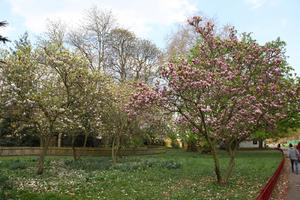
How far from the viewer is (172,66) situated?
28.9 feet

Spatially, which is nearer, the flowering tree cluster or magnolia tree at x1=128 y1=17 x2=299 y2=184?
magnolia tree at x1=128 y1=17 x2=299 y2=184

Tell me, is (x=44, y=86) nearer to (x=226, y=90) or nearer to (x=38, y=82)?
(x=38, y=82)

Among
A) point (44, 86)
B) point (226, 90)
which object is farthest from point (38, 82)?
point (226, 90)

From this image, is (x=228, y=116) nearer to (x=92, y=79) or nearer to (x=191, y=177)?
(x=191, y=177)

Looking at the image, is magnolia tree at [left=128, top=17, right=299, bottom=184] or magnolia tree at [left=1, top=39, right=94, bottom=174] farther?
magnolia tree at [left=1, top=39, right=94, bottom=174]

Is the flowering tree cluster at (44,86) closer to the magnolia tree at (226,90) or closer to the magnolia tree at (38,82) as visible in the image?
the magnolia tree at (38,82)

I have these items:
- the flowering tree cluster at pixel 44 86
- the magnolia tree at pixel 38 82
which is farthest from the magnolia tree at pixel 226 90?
the magnolia tree at pixel 38 82

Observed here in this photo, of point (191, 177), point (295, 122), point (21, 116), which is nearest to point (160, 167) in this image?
point (191, 177)

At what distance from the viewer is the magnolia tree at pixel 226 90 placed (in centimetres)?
925

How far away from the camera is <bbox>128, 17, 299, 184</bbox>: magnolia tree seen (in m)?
9.25

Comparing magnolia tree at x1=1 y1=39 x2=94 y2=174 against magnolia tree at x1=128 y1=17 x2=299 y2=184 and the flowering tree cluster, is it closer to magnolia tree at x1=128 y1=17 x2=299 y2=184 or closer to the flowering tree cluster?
the flowering tree cluster

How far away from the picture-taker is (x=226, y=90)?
9781 mm

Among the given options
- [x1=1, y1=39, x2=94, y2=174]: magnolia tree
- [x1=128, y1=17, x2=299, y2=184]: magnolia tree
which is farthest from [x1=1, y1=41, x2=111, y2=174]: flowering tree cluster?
[x1=128, y1=17, x2=299, y2=184]: magnolia tree

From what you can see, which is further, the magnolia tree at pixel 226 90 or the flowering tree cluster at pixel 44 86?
the flowering tree cluster at pixel 44 86
